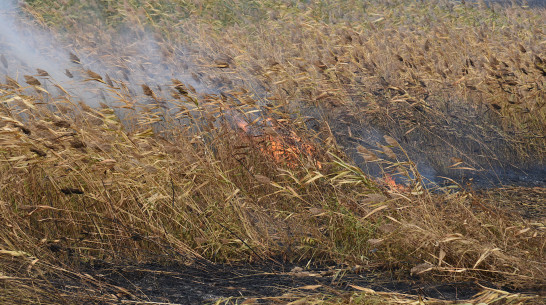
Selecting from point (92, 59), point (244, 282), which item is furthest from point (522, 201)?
point (92, 59)

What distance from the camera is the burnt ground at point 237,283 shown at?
7.06 feet

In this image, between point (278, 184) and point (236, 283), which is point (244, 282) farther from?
point (278, 184)

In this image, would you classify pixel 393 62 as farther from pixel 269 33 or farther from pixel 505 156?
pixel 269 33

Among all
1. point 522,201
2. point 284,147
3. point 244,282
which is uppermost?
point 284,147

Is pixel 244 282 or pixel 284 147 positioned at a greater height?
pixel 284 147

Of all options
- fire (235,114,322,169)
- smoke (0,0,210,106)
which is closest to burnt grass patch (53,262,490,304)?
fire (235,114,322,169)

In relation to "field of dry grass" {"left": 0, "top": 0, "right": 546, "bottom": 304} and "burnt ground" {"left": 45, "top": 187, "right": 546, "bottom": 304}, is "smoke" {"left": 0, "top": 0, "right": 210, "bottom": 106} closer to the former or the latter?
"field of dry grass" {"left": 0, "top": 0, "right": 546, "bottom": 304}

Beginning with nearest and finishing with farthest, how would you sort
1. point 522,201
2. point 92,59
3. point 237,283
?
point 237,283
point 522,201
point 92,59

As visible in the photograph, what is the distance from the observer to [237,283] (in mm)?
2307

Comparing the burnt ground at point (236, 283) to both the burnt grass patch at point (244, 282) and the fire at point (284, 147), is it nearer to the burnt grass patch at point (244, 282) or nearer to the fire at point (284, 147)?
the burnt grass patch at point (244, 282)

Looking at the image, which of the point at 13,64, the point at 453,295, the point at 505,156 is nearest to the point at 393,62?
the point at 505,156

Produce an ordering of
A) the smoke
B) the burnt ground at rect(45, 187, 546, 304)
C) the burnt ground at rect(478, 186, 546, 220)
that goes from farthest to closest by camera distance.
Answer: the smoke, the burnt ground at rect(478, 186, 546, 220), the burnt ground at rect(45, 187, 546, 304)

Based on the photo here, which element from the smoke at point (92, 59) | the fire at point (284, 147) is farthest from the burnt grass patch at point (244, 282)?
the smoke at point (92, 59)

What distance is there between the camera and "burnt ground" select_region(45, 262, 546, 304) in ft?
7.06
